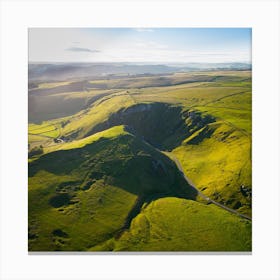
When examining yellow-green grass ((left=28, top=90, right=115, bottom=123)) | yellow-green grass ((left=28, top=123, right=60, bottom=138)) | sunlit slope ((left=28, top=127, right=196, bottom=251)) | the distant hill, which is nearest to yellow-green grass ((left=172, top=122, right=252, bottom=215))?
sunlit slope ((left=28, top=127, right=196, bottom=251))

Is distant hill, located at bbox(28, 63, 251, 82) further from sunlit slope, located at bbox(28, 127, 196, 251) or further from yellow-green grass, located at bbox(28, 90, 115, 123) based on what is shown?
sunlit slope, located at bbox(28, 127, 196, 251)

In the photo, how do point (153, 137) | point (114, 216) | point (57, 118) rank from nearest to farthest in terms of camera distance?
point (114, 216) → point (57, 118) → point (153, 137)

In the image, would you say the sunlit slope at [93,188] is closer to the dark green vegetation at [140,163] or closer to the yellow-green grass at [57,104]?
the dark green vegetation at [140,163]

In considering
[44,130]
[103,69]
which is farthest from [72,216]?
[103,69]
